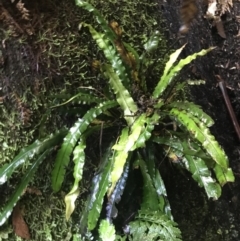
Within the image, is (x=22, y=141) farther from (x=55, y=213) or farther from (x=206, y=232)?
(x=206, y=232)

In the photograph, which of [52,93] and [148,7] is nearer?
[52,93]

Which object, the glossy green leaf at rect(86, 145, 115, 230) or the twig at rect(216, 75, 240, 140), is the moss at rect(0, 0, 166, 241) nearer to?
the glossy green leaf at rect(86, 145, 115, 230)

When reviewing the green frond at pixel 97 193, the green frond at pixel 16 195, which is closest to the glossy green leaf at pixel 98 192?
the green frond at pixel 97 193

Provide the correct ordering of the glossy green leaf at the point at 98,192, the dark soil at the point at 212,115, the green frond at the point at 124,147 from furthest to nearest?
the dark soil at the point at 212,115, the glossy green leaf at the point at 98,192, the green frond at the point at 124,147

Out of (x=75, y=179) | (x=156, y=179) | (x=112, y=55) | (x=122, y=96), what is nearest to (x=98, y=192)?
(x=75, y=179)

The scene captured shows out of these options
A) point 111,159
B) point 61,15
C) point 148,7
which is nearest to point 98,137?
point 111,159

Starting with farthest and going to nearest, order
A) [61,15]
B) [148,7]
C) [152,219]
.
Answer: [148,7], [61,15], [152,219]

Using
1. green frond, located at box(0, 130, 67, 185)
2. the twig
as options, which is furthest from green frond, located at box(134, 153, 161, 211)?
the twig

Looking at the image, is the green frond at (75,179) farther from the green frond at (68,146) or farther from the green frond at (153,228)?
the green frond at (153,228)
